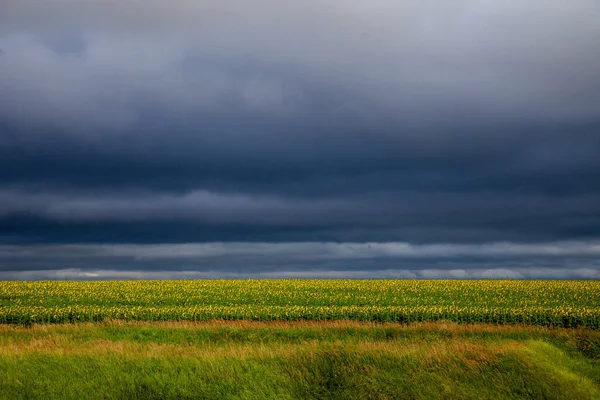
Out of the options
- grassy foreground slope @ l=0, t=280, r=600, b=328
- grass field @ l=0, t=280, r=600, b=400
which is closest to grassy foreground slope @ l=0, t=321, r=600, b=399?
grass field @ l=0, t=280, r=600, b=400

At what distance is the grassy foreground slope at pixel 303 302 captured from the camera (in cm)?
4528

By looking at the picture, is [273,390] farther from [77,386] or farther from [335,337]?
[335,337]

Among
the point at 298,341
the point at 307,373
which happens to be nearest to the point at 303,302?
the point at 298,341

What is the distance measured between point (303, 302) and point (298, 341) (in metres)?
18.6

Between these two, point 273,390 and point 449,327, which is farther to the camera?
point 449,327

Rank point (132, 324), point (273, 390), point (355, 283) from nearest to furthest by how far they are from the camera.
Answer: point (273, 390) → point (132, 324) → point (355, 283)

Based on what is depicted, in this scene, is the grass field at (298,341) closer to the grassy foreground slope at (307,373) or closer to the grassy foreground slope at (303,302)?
the grassy foreground slope at (307,373)

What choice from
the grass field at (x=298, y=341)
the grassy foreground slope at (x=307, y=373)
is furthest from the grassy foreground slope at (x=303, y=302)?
the grassy foreground slope at (x=307, y=373)

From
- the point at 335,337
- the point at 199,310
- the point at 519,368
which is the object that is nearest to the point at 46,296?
the point at 199,310

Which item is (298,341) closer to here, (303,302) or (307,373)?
(307,373)

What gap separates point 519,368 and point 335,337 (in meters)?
15.0

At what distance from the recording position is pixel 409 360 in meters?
23.3

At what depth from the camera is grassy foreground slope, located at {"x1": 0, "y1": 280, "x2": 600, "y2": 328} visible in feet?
149

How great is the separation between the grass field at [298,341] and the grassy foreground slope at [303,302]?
7.5 inches
